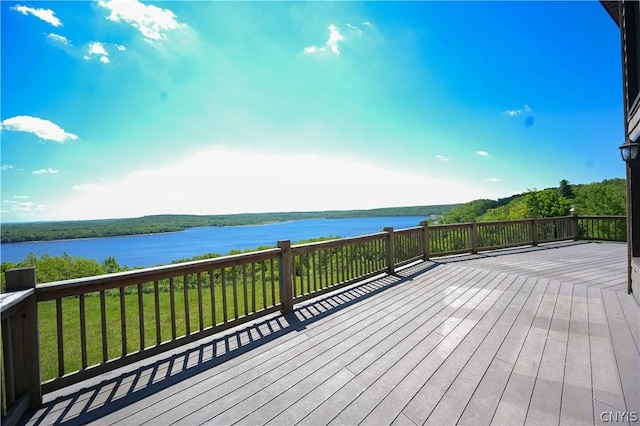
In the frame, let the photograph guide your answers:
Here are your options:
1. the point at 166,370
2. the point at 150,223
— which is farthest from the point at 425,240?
the point at 150,223

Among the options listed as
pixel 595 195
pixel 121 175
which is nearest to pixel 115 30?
pixel 121 175

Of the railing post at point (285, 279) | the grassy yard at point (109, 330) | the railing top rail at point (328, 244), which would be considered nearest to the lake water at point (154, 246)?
the railing top rail at point (328, 244)

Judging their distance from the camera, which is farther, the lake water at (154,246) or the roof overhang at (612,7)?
the lake water at (154,246)

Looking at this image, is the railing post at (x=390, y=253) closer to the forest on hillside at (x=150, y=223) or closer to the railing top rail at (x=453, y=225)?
the railing top rail at (x=453, y=225)

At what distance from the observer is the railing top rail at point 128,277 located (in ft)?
6.34

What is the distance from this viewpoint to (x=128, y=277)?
2279 millimetres

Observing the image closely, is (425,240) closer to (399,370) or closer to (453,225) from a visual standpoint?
(453,225)

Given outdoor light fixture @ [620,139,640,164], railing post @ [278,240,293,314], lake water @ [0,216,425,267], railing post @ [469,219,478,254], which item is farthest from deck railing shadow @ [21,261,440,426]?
lake water @ [0,216,425,267]

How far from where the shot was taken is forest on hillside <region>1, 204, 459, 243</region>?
3034 centimetres

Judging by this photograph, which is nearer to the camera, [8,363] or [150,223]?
[8,363]

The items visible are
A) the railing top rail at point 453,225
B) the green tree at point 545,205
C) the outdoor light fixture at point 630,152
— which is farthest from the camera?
the green tree at point 545,205

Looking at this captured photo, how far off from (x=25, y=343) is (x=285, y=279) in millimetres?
2375

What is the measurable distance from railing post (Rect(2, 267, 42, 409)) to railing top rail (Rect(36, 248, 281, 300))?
105mm

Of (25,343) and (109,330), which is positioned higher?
(25,343)
